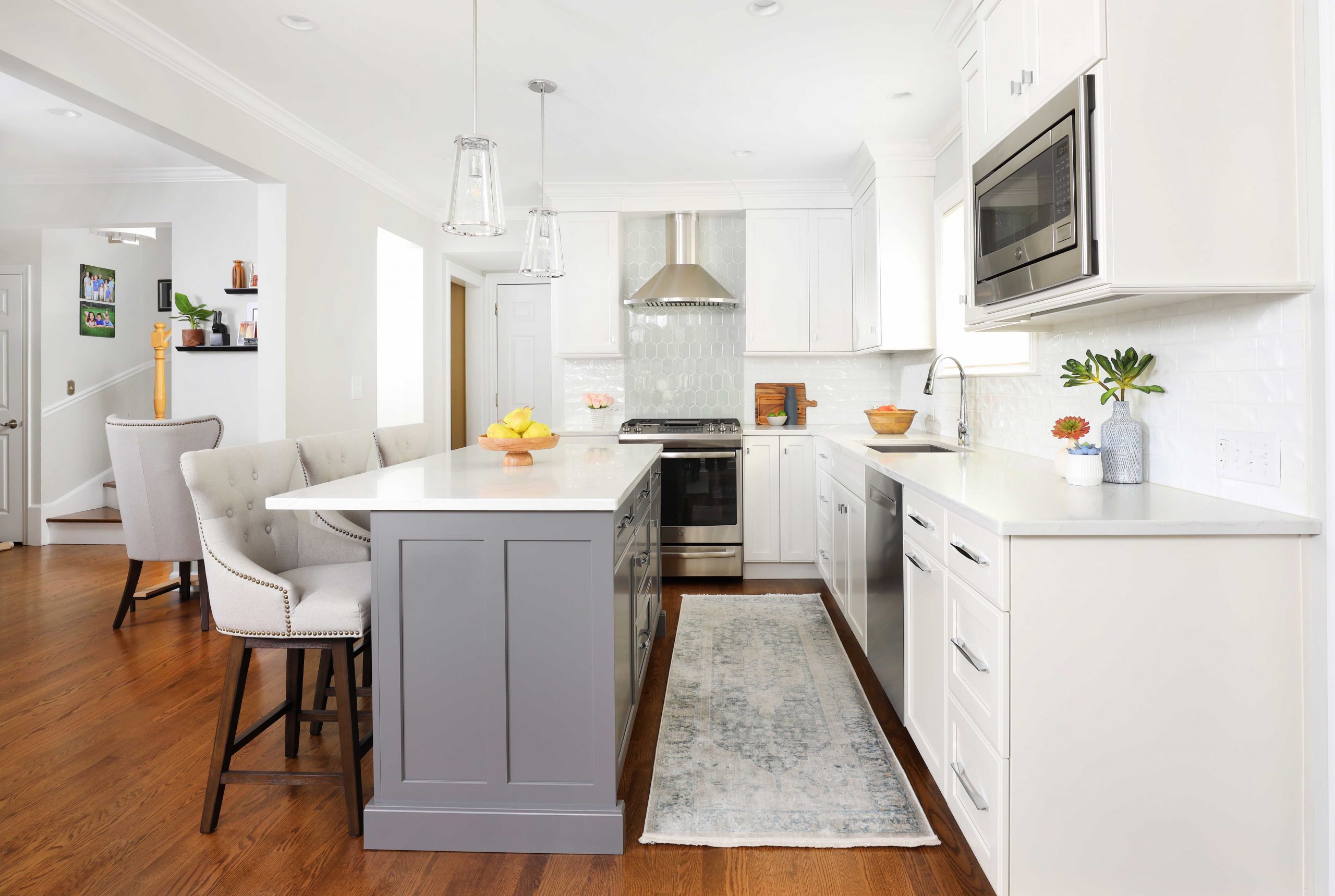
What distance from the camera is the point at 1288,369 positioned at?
5.33 ft

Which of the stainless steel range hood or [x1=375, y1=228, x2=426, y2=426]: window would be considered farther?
[x1=375, y1=228, x2=426, y2=426]: window

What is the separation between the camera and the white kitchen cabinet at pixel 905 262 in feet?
14.0

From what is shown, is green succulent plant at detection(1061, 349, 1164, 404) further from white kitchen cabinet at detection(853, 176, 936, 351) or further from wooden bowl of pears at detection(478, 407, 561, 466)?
white kitchen cabinet at detection(853, 176, 936, 351)

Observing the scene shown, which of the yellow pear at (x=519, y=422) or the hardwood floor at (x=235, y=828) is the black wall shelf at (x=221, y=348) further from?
the yellow pear at (x=519, y=422)

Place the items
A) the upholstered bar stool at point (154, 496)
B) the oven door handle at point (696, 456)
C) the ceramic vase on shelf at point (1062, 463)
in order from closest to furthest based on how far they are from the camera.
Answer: the ceramic vase on shelf at point (1062, 463), the upholstered bar stool at point (154, 496), the oven door handle at point (696, 456)

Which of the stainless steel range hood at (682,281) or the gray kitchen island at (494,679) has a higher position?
the stainless steel range hood at (682,281)

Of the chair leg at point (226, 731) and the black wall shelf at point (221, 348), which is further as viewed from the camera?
the black wall shelf at point (221, 348)

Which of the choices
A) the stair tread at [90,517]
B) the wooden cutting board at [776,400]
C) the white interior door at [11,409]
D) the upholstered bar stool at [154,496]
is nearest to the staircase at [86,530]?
the stair tread at [90,517]

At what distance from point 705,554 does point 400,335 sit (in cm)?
280

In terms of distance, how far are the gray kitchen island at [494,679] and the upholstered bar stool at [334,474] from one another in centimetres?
44

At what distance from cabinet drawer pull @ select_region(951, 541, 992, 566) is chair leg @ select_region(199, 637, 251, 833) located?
1859 millimetres

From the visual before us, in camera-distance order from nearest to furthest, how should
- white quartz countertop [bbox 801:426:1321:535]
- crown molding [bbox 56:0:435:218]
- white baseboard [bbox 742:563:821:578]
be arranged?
white quartz countertop [bbox 801:426:1321:535] → crown molding [bbox 56:0:435:218] → white baseboard [bbox 742:563:821:578]

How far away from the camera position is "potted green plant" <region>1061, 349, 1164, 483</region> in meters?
2.07

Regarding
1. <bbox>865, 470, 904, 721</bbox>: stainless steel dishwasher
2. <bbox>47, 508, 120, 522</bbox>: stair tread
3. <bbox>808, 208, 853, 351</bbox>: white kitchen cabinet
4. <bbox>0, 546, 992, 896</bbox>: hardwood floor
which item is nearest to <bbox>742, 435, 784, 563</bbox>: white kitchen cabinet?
<bbox>808, 208, 853, 351</bbox>: white kitchen cabinet
